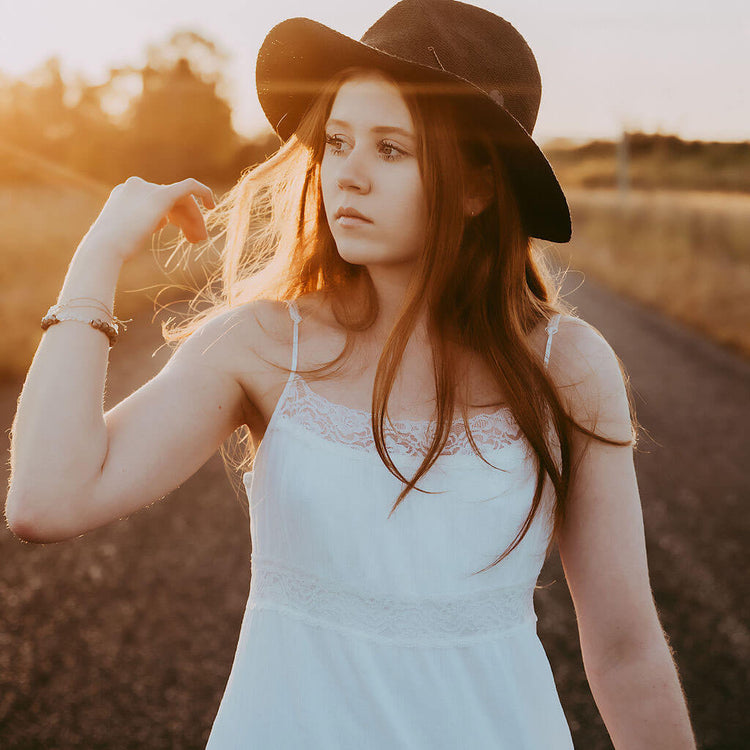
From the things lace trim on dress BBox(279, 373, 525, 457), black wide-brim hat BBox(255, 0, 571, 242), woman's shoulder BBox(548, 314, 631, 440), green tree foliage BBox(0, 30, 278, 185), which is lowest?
green tree foliage BBox(0, 30, 278, 185)

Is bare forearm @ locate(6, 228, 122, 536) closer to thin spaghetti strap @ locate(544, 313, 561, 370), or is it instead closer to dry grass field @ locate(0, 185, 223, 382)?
thin spaghetti strap @ locate(544, 313, 561, 370)

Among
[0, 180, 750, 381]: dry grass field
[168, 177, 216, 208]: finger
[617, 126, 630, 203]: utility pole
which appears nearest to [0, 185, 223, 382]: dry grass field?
[0, 180, 750, 381]: dry grass field

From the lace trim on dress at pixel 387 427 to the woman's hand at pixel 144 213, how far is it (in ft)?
1.22

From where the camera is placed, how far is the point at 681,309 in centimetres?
1366

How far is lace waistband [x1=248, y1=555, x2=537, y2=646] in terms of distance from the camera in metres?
1.48

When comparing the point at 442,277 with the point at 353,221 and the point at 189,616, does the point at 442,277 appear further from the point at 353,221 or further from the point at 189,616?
the point at 189,616

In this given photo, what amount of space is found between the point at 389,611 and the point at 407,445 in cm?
29

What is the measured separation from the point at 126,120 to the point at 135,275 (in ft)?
79.7

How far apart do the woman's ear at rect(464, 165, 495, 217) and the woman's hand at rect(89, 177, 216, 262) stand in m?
0.51

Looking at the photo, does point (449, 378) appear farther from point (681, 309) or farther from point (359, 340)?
point (681, 309)

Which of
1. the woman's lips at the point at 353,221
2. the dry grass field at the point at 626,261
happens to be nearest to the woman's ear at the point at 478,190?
the woman's lips at the point at 353,221

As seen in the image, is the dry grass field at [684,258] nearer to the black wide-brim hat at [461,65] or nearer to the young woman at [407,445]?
the black wide-brim hat at [461,65]

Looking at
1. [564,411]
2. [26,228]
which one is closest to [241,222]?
[564,411]

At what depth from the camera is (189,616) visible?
383 cm
